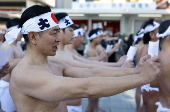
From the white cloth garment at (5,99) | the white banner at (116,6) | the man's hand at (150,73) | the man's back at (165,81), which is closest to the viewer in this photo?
the man's hand at (150,73)

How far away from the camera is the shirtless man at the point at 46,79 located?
5.34 feet

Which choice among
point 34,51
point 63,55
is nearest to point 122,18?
point 63,55

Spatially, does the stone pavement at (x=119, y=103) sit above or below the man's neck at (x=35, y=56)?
below

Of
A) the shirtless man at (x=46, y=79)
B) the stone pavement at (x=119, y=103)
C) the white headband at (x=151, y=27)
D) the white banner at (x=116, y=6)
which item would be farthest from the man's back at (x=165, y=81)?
the white banner at (x=116, y=6)

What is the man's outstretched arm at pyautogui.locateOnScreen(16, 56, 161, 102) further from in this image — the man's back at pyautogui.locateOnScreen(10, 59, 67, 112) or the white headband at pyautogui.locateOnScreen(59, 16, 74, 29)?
the white headband at pyautogui.locateOnScreen(59, 16, 74, 29)

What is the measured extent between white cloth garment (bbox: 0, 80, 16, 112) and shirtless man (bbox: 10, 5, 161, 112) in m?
1.69

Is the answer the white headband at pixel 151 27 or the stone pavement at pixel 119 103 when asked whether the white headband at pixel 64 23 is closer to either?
the white headband at pixel 151 27

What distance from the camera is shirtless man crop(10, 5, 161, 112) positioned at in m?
1.63

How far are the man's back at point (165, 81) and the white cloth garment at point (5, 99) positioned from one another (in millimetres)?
2155

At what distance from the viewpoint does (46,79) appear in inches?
66.2

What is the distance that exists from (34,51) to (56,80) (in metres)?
0.47

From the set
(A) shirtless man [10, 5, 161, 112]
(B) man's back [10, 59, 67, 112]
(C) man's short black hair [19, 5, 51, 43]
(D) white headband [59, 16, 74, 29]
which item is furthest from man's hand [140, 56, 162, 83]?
(D) white headband [59, 16, 74, 29]

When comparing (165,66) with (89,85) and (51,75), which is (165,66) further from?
(51,75)

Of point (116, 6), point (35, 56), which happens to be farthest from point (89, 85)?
point (116, 6)
